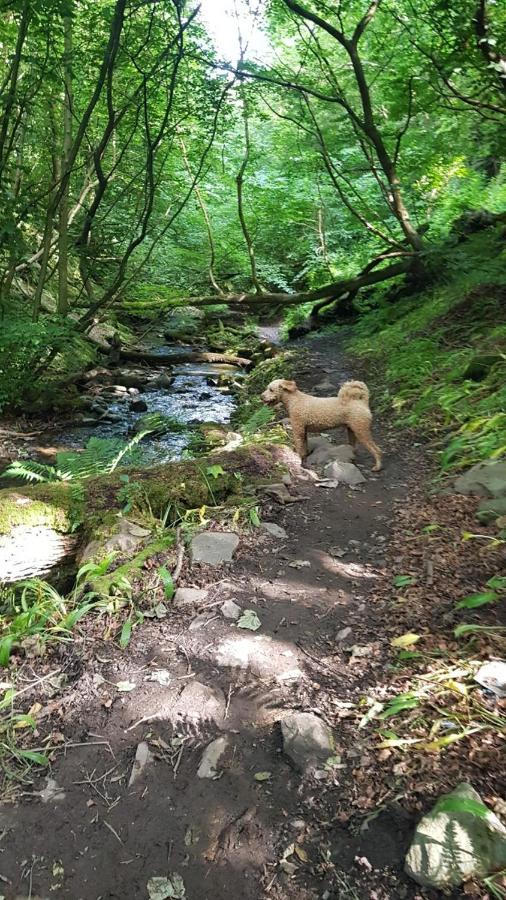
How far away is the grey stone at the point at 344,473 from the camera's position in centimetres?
502

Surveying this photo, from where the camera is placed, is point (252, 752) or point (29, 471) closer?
point (252, 752)

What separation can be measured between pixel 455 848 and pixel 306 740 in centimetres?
75

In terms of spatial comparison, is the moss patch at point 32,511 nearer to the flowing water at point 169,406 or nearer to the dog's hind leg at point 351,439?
the flowing water at point 169,406

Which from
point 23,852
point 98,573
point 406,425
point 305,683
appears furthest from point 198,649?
point 406,425

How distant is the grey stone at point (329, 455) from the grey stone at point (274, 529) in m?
1.39

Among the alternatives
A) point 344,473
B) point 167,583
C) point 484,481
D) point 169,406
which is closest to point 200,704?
point 167,583

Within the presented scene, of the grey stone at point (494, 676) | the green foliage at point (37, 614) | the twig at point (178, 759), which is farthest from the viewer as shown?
the green foliage at point (37, 614)

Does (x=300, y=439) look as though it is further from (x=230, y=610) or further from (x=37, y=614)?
(x=37, y=614)

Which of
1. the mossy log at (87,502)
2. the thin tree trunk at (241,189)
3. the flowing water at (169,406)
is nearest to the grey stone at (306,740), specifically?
the mossy log at (87,502)

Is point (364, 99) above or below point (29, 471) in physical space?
above

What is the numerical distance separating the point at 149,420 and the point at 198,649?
577cm

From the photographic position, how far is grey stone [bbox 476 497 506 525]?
3486 millimetres

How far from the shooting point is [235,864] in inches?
72.4

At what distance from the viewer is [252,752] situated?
2.25 meters
